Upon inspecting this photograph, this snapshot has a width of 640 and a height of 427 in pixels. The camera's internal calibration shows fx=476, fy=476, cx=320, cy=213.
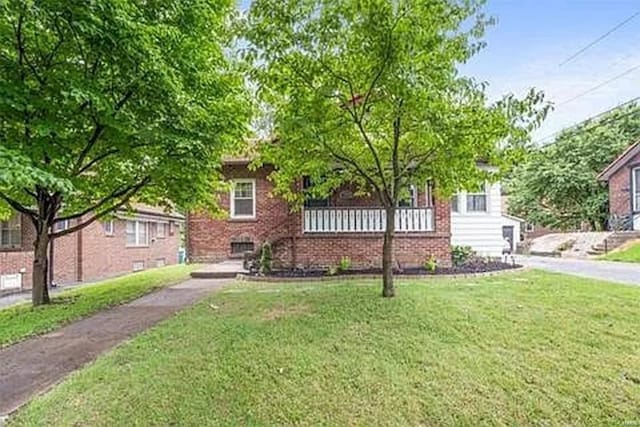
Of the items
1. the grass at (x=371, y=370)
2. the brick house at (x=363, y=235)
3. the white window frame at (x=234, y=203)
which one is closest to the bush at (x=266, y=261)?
the brick house at (x=363, y=235)

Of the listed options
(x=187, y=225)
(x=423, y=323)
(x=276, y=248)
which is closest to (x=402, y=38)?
(x=423, y=323)

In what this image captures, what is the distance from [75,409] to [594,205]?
111 feet

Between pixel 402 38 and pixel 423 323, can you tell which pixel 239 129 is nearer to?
pixel 402 38

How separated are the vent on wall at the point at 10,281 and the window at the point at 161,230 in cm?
1135

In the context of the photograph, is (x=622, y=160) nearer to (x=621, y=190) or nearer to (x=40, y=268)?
(x=621, y=190)

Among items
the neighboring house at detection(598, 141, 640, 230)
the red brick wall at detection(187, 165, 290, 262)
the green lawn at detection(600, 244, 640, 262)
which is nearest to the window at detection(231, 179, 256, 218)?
Answer: the red brick wall at detection(187, 165, 290, 262)

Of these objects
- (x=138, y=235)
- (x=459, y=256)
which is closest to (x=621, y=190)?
(x=459, y=256)

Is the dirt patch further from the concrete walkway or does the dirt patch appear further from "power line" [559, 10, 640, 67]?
"power line" [559, 10, 640, 67]

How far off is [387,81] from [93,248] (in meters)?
17.3

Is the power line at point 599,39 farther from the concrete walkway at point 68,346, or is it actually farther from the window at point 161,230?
the window at point 161,230

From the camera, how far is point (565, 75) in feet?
79.6

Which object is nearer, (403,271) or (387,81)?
(387,81)

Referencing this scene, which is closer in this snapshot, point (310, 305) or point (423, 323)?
point (423, 323)

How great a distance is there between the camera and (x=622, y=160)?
2678 centimetres
